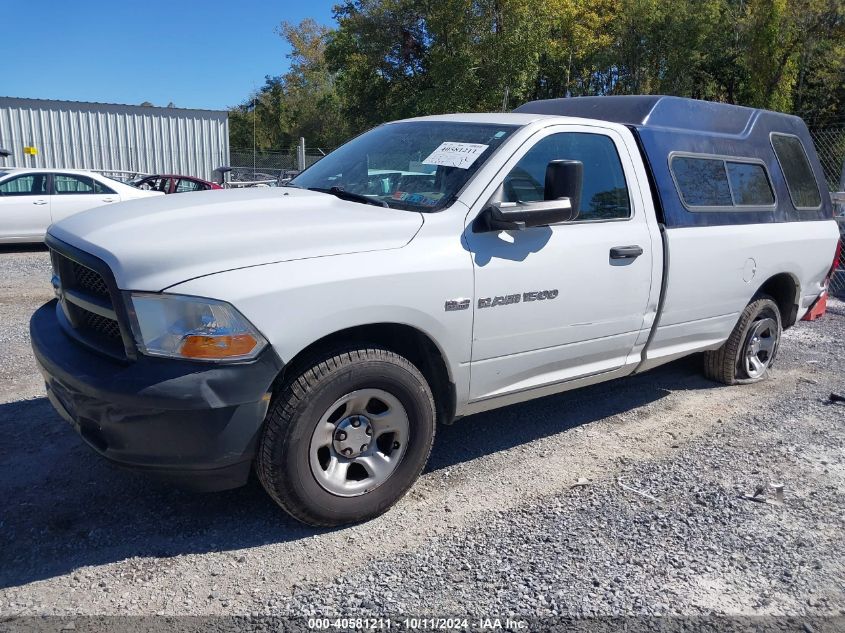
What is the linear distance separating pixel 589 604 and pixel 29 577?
2.26 meters

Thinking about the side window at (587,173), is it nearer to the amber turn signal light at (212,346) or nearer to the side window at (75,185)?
the amber turn signal light at (212,346)

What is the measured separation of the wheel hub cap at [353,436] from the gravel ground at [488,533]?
0.40m

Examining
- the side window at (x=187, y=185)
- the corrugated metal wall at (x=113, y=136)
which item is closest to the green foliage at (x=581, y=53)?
the corrugated metal wall at (x=113, y=136)

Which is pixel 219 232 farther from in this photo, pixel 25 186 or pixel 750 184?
pixel 25 186

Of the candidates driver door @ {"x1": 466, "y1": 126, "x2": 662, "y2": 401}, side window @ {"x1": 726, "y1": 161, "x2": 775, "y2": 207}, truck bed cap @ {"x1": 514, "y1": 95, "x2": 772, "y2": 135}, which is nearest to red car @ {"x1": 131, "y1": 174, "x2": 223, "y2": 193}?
truck bed cap @ {"x1": 514, "y1": 95, "x2": 772, "y2": 135}

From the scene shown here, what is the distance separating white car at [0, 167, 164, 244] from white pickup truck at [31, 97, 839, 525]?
9.08 m

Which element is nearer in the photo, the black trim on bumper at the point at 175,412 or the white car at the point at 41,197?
the black trim on bumper at the point at 175,412

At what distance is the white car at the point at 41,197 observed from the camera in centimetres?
1170

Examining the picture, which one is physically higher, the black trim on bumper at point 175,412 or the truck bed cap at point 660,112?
the truck bed cap at point 660,112

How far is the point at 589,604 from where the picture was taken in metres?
2.84

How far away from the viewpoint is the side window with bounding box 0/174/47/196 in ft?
38.6

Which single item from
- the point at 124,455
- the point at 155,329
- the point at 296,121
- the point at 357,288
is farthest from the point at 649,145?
the point at 296,121

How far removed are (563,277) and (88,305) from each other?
2.35 m

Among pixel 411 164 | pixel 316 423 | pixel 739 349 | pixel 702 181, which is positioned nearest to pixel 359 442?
pixel 316 423
